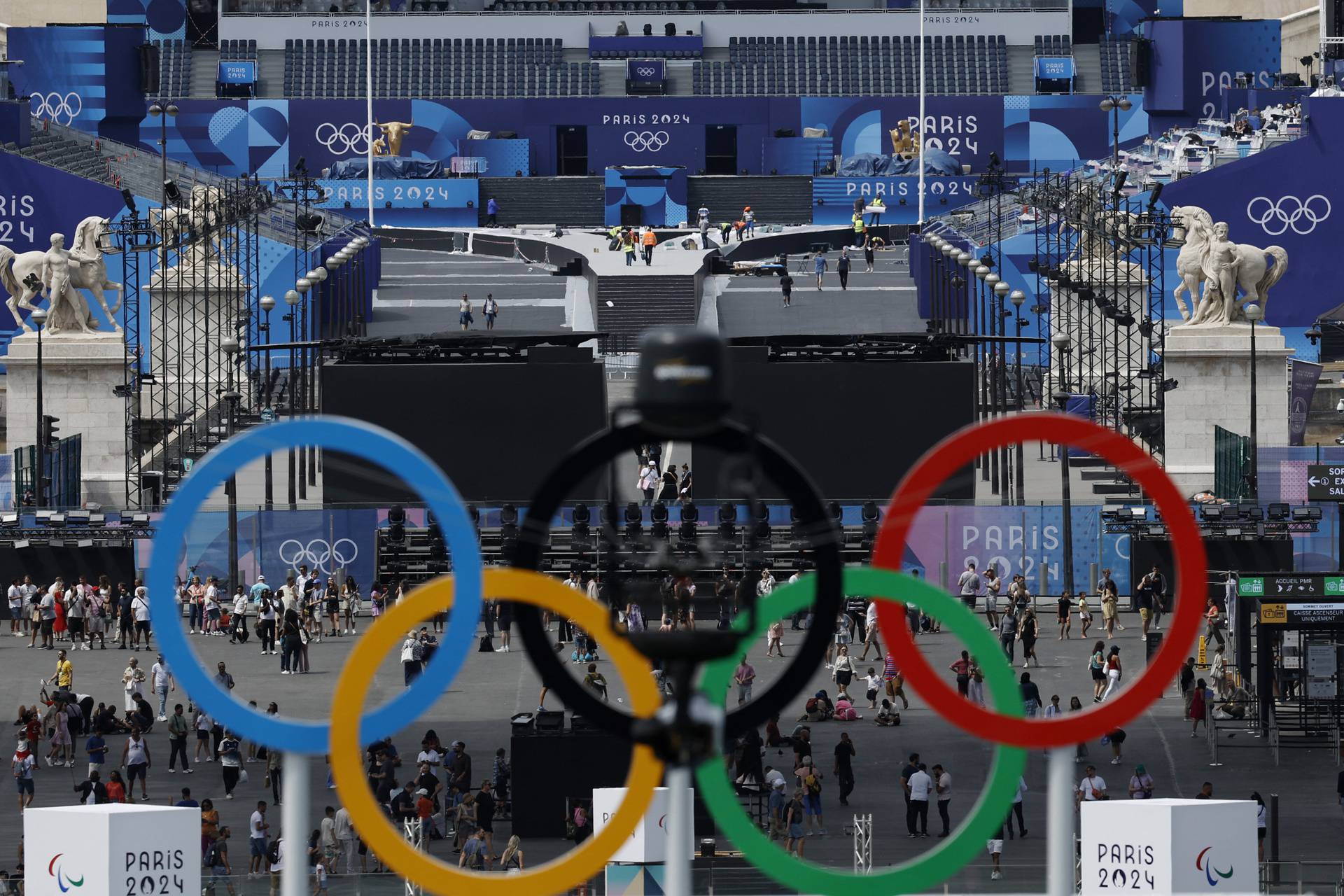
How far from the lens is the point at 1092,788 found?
31.3 meters

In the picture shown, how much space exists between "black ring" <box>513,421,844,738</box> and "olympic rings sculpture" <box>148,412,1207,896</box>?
36cm

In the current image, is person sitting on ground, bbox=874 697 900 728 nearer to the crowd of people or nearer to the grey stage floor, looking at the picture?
the crowd of people

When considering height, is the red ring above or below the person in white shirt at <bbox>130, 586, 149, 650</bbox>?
above

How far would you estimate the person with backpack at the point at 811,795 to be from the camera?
31.9 meters

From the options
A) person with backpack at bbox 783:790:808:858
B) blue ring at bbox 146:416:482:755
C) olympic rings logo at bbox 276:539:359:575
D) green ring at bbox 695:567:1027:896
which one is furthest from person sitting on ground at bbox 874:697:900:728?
blue ring at bbox 146:416:482:755

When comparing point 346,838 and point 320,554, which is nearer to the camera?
point 346,838

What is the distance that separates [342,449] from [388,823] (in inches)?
81.2

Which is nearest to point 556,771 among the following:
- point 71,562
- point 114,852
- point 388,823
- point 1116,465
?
point 114,852

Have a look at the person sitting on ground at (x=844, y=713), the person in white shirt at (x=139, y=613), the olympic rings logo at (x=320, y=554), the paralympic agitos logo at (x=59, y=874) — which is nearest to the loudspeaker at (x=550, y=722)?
the person sitting on ground at (x=844, y=713)

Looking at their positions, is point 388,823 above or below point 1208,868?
above

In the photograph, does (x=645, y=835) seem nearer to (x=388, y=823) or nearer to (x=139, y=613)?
(x=388, y=823)

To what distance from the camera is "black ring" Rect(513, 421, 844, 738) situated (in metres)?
13.5

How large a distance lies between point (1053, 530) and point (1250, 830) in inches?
956

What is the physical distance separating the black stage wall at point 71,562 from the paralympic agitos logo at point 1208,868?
2782 centimetres
